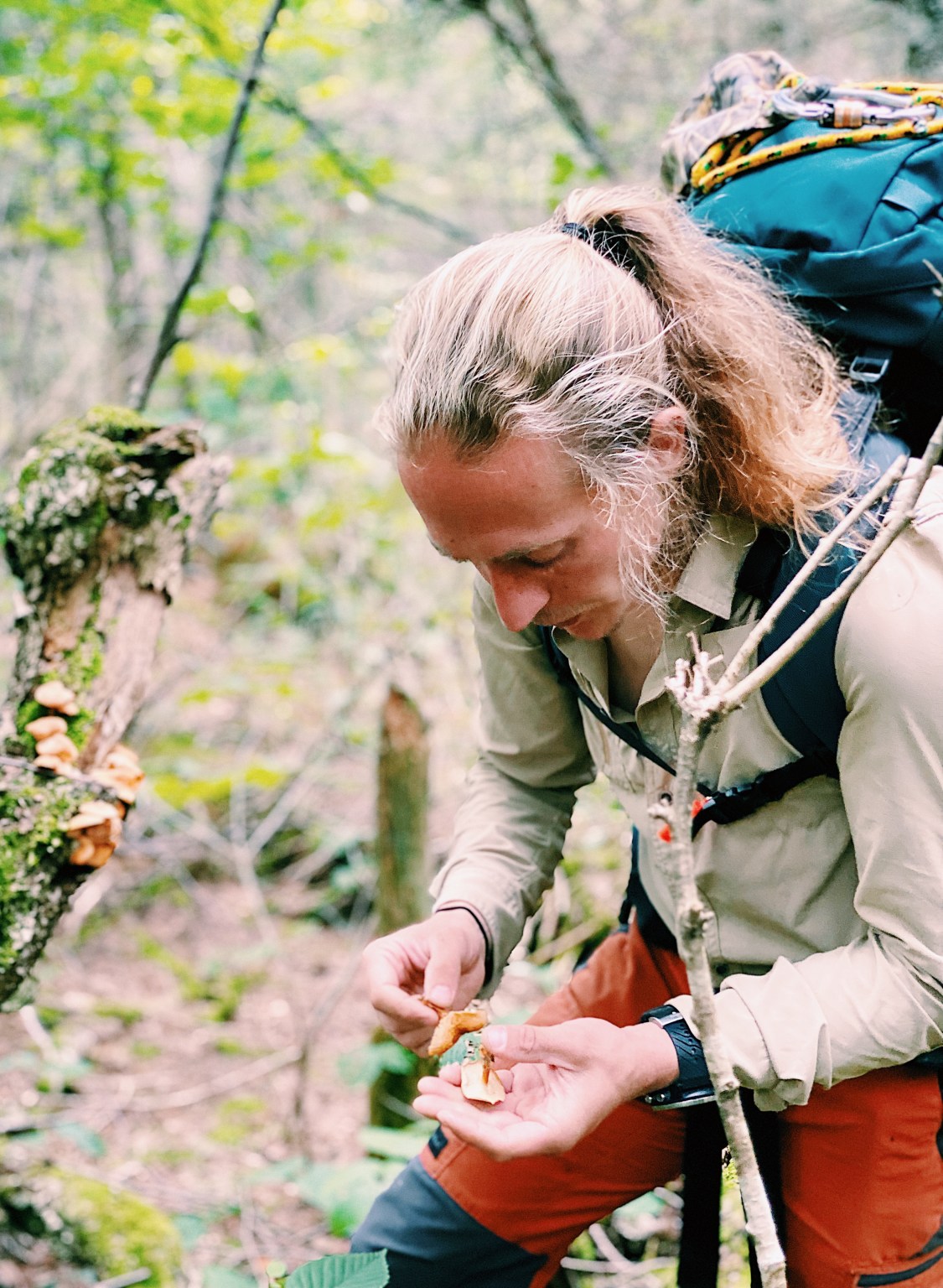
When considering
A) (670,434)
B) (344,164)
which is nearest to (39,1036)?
(670,434)

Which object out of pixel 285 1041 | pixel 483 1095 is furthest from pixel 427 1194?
pixel 285 1041

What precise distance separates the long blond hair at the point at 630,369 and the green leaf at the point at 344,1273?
1094mm

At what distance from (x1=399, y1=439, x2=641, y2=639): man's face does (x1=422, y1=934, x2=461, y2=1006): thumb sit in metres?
0.59

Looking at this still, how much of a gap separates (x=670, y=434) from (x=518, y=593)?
324mm

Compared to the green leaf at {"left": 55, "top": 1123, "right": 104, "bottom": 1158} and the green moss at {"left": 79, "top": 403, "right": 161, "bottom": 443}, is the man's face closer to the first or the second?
the green moss at {"left": 79, "top": 403, "right": 161, "bottom": 443}

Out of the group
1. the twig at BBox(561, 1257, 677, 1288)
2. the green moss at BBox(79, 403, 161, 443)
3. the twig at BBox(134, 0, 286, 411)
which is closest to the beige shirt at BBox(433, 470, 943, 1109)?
the green moss at BBox(79, 403, 161, 443)

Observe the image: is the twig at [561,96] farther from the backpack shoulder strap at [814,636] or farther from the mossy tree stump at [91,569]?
the backpack shoulder strap at [814,636]

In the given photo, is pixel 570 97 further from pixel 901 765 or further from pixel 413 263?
pixel 413 263

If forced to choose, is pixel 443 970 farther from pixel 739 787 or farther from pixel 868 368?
pixel 868 368

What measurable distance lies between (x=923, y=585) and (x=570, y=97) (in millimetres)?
3247

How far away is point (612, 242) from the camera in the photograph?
1.46 meters

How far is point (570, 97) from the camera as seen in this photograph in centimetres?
369

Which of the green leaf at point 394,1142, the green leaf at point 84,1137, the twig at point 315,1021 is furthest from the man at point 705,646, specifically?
the green leaf at point 84,1137

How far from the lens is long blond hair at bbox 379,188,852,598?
132cm
